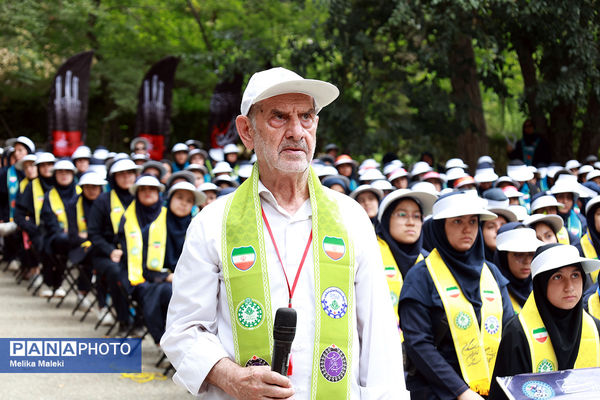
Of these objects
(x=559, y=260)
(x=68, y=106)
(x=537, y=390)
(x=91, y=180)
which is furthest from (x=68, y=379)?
(x=68, y=106)

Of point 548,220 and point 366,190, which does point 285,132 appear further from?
point 366,190

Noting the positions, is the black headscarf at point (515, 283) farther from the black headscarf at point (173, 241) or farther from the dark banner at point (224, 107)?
the dark banner at point (224, 107)

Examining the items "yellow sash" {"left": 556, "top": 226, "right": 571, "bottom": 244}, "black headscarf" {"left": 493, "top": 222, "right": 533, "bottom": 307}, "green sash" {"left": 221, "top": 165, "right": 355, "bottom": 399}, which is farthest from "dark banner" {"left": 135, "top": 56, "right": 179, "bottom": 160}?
"green sash" {"left": 221, "top": 165, "right": 355, "bottom": 399}

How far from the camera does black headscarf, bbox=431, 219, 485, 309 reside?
4527mm

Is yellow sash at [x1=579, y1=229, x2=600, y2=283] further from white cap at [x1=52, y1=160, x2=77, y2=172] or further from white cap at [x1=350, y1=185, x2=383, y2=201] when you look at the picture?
white cap at [x1=52, y1=160, x2=77, y2=172]

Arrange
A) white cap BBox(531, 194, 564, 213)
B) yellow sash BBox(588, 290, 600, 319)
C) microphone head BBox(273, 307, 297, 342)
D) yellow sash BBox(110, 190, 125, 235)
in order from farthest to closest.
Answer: yellow sash BBox(110, 190, 125, 235) < white cap BBox(531, 194, 564, 213) < yellow sash BBox(588, 290, 600, 319) < microphone head BBox(273, 307, 297, 342)

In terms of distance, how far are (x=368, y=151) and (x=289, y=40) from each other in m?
3.15

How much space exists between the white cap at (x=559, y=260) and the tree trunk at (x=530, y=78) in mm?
13412

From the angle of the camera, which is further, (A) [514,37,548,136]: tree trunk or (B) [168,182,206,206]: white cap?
(A) [514,37,548,136]: tree trunk

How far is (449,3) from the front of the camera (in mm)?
15406

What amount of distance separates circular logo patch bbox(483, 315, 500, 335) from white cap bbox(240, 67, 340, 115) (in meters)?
2.30

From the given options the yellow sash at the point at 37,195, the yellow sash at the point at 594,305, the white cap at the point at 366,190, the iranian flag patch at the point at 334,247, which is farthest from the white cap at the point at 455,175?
the iranian flag patch at the point at 334,247

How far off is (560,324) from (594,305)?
53.8 inches

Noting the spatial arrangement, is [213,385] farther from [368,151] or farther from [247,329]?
[368,151]
